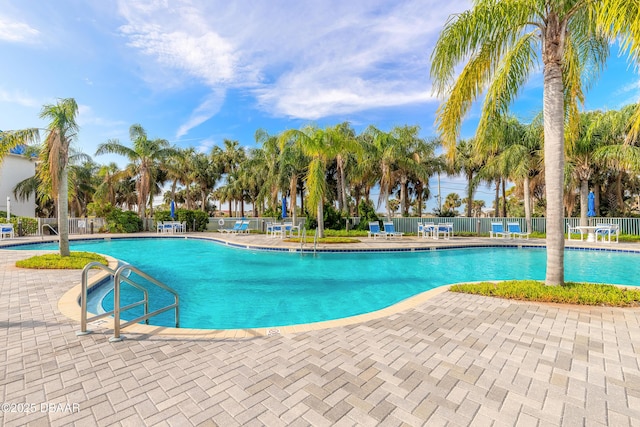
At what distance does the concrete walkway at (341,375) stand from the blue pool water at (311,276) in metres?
2.13

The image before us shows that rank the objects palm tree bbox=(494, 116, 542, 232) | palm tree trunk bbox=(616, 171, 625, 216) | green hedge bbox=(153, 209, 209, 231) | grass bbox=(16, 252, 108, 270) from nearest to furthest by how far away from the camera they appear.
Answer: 1. grass bbox=(16, 252, 108, 270)
2. palm tree bbox=(494, 116, 542, 232)
3. palm tree trunk bbox=(616, 171, 625, 216)
4. green hedge bbox=(153, 209, 209, 231)

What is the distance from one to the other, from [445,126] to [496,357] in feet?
15.5

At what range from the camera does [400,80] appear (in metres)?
13.3

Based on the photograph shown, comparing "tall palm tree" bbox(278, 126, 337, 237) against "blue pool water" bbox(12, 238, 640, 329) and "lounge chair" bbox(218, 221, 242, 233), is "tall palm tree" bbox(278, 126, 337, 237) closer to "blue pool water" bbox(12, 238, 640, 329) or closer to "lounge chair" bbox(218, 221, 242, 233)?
"blue pool water" bbox(12, 238, 640, 329)

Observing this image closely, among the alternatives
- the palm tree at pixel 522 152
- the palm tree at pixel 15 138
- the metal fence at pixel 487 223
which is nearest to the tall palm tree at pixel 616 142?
the palm tree at pixel 522 152

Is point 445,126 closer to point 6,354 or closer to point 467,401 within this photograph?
point 467,401

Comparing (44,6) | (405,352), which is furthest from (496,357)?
(44,6)

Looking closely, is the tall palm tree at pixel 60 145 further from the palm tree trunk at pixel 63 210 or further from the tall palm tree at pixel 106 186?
the tall palm tree at pixel 106 186

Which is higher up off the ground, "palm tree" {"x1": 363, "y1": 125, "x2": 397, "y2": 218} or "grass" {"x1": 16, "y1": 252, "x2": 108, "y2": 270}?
"palm tree" {"x1": 363, "y1": 125, "x2": 397, "y2": 218}

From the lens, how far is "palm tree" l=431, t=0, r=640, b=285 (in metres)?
5.23

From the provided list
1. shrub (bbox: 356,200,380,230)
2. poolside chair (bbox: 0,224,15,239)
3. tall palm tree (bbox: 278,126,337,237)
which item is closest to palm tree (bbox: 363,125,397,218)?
shrub (bbox: 356,200,380,230)

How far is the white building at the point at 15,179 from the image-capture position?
2561 cm

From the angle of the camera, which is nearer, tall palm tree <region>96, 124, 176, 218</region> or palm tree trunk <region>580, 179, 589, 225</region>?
palm tree trunk <region>580, 179, 589, 225</region>

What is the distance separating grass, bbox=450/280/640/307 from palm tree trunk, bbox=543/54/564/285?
0.38 meters
